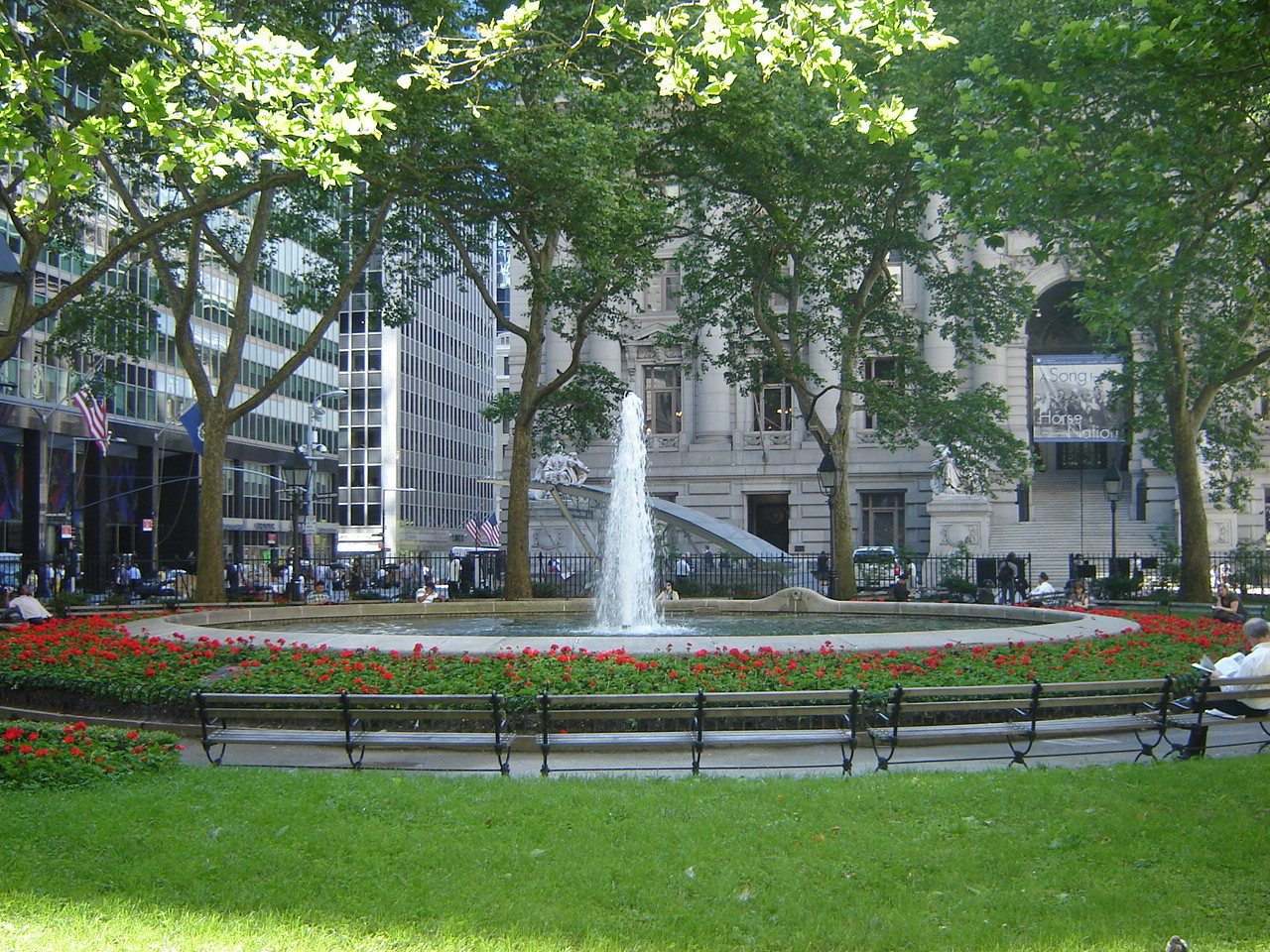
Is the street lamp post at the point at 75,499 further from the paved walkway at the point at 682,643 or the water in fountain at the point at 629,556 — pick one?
the paved walkway at the point at 682,643

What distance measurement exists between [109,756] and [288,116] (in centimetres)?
645

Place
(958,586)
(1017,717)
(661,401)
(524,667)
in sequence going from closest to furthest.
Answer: (1017,717), (524,667), (958,586), (661,401)

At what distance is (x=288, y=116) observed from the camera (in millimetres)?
12234

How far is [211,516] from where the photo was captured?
27.1 m

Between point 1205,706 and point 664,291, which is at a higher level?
point 664,291

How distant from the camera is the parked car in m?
35.8

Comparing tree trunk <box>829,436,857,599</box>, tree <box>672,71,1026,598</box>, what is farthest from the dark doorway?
tree trunk <box>829,436,857,599</box>

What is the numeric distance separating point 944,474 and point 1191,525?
16.3 m

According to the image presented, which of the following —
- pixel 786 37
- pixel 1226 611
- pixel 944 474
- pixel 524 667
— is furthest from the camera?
pixel 944 474

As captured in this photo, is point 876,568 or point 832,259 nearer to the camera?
point 832,259

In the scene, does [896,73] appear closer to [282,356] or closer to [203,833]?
[203,833]

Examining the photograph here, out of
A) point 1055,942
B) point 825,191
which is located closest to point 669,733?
point 1055,942

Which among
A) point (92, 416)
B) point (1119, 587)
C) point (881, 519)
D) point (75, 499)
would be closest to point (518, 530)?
point (92, 416)

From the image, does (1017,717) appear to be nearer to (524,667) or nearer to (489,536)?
(524,667)
